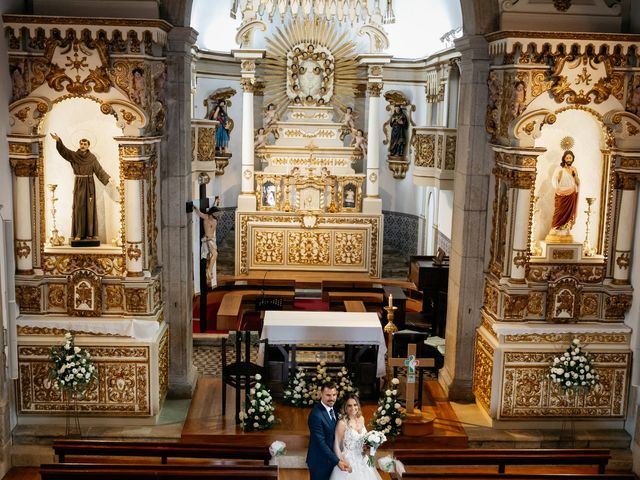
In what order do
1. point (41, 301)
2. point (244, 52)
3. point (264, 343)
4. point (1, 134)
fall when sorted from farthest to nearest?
point (244, 52) → point (264, 343) → point (41, 301) → point (1, 134)

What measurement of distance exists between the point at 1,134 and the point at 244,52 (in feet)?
32.9

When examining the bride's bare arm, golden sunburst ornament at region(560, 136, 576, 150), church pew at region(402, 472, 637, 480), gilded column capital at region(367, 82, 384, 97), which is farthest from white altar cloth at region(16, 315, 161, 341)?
gilded column capital at region(367, 82, 384, 97)

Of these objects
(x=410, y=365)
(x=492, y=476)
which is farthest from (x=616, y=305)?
(x=492, y=476)

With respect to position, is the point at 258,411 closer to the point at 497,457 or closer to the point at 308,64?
the point at 497,457

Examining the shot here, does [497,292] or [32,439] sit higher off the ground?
[497,292]

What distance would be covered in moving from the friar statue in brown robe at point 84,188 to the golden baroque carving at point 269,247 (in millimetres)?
8784

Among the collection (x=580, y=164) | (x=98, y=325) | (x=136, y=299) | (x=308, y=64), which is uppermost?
(x=308, y=64)

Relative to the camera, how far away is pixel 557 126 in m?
10.8

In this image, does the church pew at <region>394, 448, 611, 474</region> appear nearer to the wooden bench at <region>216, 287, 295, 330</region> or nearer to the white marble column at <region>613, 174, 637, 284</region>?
the white marble column at <region>613, 174, 637, 284</region>

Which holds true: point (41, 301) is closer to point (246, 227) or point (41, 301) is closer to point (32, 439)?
point (32, 439)

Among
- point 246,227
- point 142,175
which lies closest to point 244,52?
point 246,227

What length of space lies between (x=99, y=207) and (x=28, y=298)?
1.46 m

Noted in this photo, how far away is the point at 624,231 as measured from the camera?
34.6 feet

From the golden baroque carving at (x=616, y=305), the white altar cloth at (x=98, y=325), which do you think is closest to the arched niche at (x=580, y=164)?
the golden baroque carving at (x=616, y=305)
